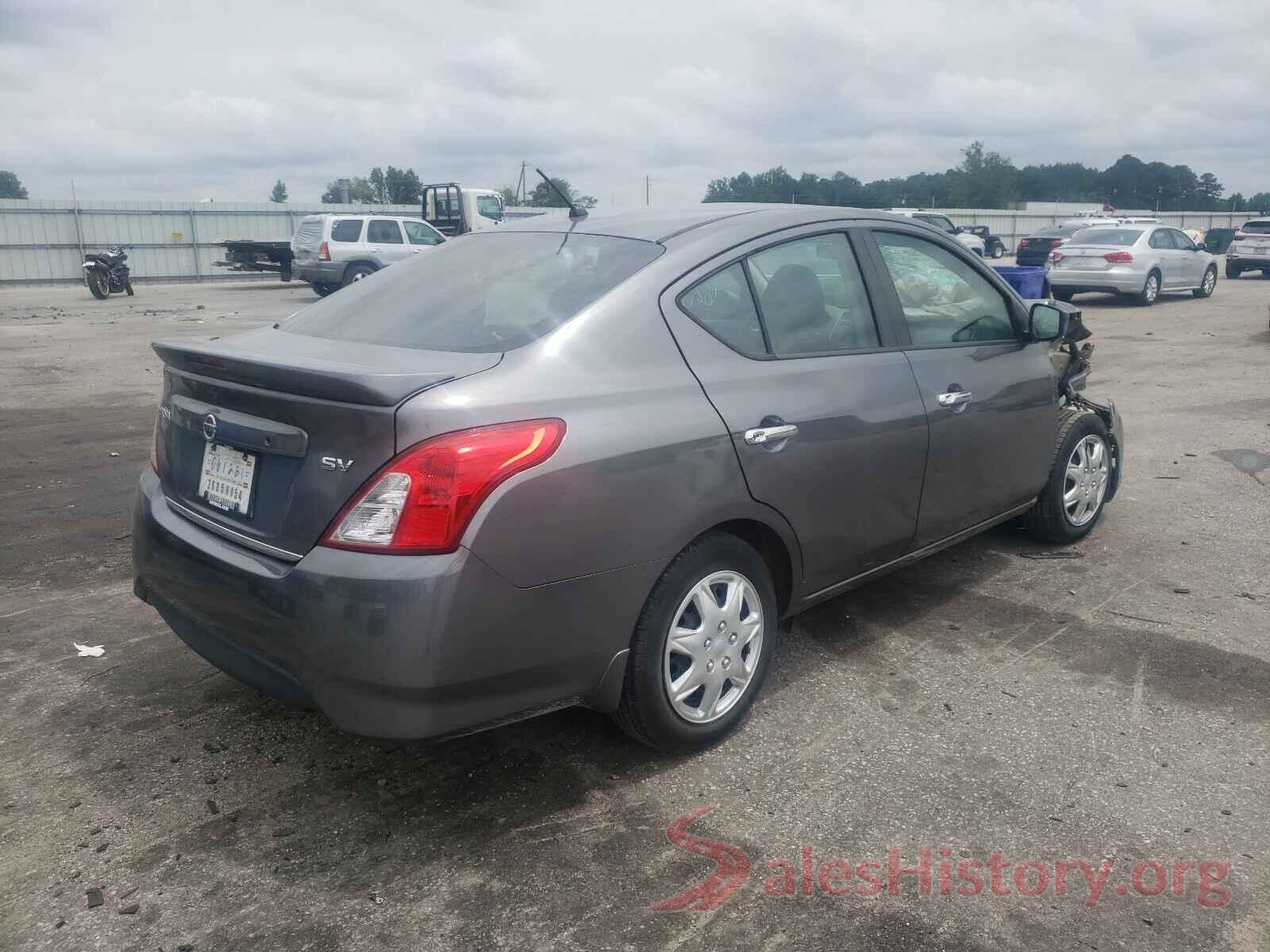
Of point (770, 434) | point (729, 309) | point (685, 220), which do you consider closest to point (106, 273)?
point (685, 220)

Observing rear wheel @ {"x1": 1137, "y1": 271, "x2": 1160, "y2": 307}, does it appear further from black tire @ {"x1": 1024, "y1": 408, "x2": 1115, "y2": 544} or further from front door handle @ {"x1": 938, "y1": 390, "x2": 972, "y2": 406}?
front door handle @ {"x1": 938, "y1": 390, "x2": 972, "y2": 406}

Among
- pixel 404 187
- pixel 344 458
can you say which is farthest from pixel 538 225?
pixel 404 187

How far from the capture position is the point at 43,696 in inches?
145

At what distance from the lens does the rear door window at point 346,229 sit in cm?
2205

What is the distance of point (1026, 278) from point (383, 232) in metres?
14.8

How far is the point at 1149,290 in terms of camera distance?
63.7 feet

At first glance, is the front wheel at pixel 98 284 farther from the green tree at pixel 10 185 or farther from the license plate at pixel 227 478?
the green tree at pixel 10 185

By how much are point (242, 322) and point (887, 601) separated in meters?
15.3

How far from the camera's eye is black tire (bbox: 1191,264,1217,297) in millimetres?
21117

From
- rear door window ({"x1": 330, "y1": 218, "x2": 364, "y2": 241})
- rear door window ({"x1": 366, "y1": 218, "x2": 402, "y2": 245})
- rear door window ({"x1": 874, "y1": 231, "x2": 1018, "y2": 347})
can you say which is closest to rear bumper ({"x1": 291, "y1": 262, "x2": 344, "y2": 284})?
rear door window ({"x1": 330, "y1": 218, "x2": 364, "y2": 241})

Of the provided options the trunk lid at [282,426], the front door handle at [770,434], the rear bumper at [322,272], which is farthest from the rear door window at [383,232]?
the front door handle at [770,434]

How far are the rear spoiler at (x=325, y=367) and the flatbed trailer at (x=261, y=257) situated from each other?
2282 centimetres

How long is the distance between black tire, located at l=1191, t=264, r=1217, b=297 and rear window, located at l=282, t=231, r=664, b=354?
21068mm

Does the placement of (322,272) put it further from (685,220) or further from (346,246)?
(685,220)
